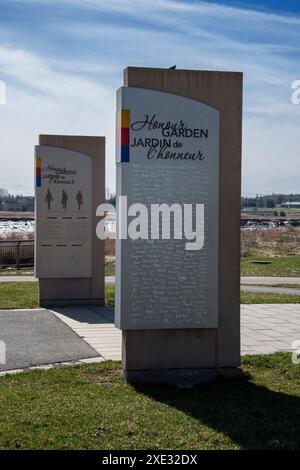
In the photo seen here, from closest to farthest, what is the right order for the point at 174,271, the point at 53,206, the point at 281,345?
1. the point at 174,271
2. the point at 281,345
3. the point at 53,206

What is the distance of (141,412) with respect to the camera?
6715mm

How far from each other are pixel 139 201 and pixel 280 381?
2582 millimetres

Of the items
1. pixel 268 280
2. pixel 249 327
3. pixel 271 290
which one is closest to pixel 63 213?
pixel 249 327

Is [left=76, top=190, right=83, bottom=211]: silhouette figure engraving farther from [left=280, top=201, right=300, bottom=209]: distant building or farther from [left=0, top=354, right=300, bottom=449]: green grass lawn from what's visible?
[left=280, top=201, right=300, bottom=209]: distant building

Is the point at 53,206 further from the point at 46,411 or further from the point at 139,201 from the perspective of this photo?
the point at 46,411

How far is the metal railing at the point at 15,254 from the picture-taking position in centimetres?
2520

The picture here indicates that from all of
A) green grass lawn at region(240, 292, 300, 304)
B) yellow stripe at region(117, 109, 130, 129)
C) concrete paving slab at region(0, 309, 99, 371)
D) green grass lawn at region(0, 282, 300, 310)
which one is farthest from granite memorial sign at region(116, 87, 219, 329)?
green grass lawn at region(240, 292, 300, 304)

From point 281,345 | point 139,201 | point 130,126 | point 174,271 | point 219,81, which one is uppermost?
point 219,81

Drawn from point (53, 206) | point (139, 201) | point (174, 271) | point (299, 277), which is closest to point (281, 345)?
point (174, 271)

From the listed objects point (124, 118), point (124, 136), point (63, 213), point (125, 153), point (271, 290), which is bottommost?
point (271, 290)

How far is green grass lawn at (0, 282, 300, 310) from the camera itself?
15.0 m

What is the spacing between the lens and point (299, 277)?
2211 cm

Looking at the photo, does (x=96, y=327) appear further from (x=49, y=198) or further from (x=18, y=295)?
(x=18, y=295)

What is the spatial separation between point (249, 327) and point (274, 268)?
12573 millimetres
